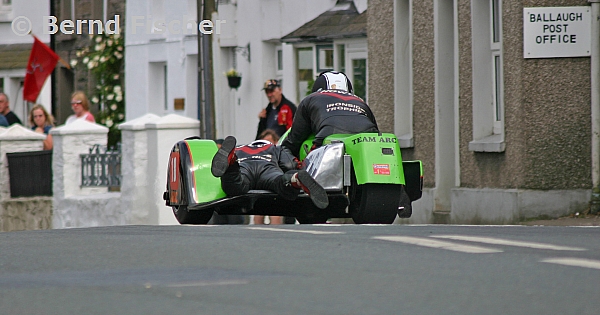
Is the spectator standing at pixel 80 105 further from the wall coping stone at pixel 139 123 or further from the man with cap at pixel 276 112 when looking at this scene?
the man with cap at pixel 276 112

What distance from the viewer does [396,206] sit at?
39.6 ft

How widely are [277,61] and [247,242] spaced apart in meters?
22.3

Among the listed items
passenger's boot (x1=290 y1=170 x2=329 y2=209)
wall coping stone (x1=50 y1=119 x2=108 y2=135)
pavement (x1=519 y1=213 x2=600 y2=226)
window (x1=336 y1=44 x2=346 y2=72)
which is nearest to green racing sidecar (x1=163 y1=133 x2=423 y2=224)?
passenger's boot (x1=290 y1=170 x2=329 y2=209)

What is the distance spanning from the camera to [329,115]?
12633 millimetres

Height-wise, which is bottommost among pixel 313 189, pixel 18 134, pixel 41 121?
pixel 313 189

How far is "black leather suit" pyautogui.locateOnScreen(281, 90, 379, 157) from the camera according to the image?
12.6 m

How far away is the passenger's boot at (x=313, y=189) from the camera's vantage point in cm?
1161

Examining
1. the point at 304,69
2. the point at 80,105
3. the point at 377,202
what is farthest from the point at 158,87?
the point at 377,202

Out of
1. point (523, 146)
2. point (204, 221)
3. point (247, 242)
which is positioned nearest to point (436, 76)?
point (523, 146)

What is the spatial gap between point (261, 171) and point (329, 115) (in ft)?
2.57

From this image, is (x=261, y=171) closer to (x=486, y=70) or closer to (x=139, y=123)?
(x=486, y=70)

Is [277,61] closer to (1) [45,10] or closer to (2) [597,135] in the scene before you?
(1) [45,10]

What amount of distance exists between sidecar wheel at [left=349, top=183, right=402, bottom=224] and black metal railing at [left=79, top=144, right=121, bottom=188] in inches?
385

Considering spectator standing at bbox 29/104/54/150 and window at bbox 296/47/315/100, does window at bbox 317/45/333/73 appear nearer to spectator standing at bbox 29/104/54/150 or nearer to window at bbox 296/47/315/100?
window at bbox 296/47/315/100
